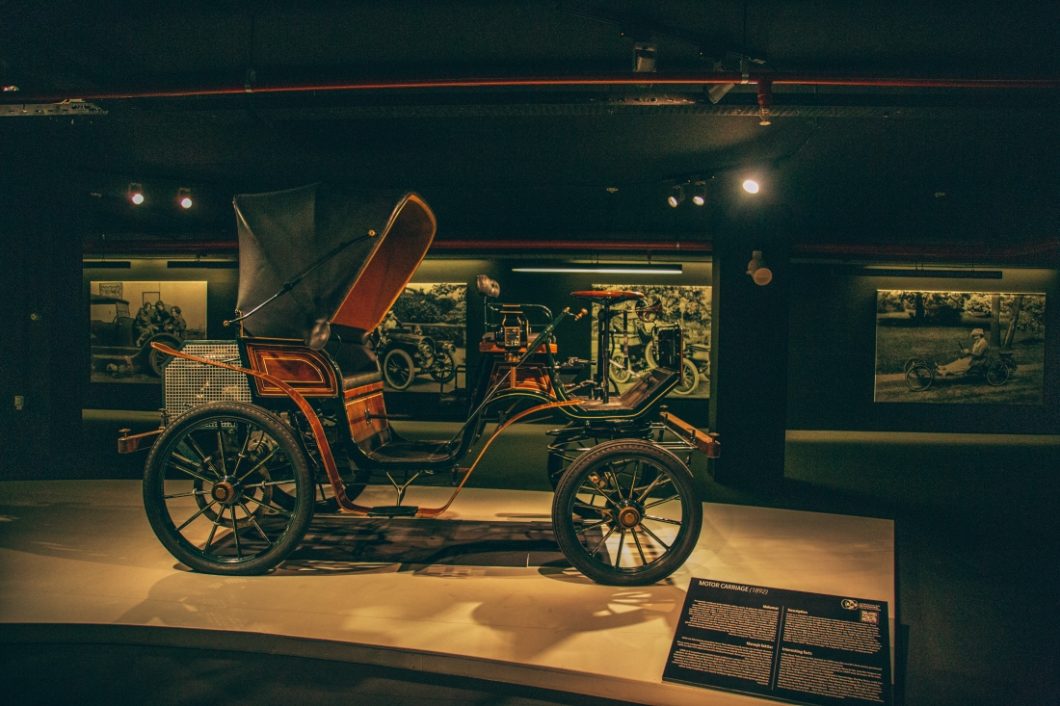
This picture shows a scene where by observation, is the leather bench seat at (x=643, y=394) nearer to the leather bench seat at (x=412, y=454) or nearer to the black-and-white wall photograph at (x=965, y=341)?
the leather bench seat at (x=412, y=454)

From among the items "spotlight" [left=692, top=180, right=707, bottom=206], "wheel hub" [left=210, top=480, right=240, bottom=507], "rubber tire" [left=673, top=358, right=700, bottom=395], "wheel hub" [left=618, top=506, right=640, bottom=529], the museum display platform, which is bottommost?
the museum display platform

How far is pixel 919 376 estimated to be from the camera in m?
7.98

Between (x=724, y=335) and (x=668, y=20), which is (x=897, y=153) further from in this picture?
(x=668, y=20)

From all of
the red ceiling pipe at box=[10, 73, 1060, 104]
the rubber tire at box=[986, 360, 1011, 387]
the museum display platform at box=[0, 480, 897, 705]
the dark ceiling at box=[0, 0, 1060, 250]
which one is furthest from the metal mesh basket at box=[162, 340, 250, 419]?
the rubber tire at box=[986, 360, 1011, 387]

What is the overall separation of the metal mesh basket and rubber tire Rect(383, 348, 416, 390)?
4.82 meters

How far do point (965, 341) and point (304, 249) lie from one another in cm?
843

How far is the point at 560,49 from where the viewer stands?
139 inches

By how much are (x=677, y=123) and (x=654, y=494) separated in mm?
2708

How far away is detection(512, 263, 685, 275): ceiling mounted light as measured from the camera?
25.6ft

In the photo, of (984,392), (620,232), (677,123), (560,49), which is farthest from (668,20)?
(984,392)

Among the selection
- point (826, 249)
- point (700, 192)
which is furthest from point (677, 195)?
point (826, 249)

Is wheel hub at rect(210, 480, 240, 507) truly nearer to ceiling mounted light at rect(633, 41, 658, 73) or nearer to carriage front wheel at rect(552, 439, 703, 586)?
carriage front wheel at rect(552, 439, 703, 586)

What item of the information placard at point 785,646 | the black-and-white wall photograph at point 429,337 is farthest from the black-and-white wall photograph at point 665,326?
the information placard at point 785,646

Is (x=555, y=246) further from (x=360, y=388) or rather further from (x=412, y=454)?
(x=412, y=454)
